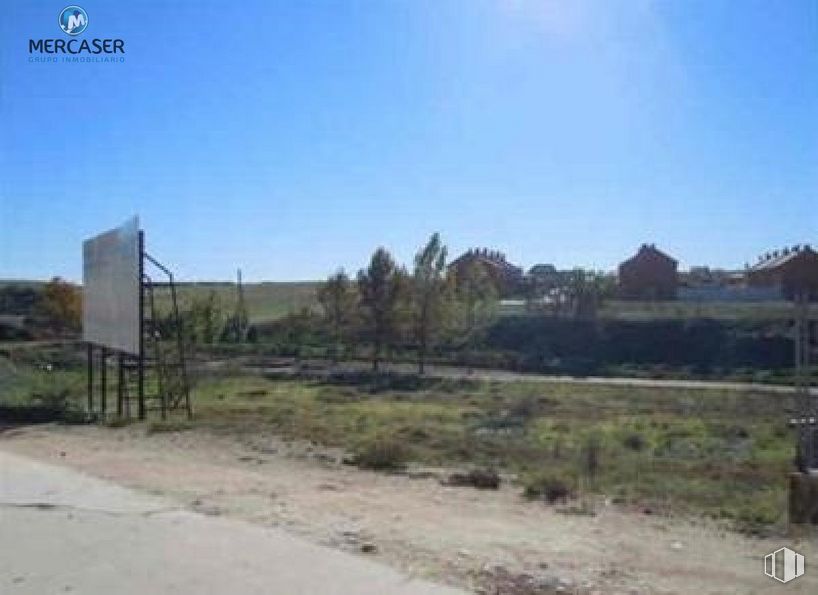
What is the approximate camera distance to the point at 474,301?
223 feet

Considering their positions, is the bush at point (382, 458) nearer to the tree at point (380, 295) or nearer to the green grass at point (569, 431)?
the green grass at point (569, 431)

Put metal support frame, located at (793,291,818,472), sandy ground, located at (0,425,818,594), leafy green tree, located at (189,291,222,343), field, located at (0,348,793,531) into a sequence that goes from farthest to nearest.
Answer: leafy green tree, located at (189,291,222,343), field, located at (0,348,793,531), metal support frame, located at (793,291,818,472), sandy ground, located at (0,425,818,594)

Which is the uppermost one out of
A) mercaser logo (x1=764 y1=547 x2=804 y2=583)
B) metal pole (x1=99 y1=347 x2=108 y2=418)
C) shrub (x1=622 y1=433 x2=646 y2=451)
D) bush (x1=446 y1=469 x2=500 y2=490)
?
metal pole (x1=99 y1=347 x2=108 y2=418)

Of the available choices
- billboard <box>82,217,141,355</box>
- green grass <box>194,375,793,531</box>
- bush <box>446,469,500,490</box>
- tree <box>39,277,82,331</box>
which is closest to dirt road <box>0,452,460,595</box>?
bush <box>446,469,500,490</box>

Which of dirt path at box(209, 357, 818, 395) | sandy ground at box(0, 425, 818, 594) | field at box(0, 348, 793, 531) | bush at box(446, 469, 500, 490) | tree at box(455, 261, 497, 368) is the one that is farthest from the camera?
tree at box(455, 261, 497, 368)

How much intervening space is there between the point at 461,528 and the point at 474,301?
2339 inches

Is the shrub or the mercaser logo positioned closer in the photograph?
the mercaser logo

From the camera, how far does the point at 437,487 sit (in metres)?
11.3

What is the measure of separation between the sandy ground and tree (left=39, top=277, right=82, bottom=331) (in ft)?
206

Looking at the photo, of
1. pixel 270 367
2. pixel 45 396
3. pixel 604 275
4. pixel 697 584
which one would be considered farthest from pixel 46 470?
pixel 604 275

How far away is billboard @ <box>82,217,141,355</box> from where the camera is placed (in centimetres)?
2091

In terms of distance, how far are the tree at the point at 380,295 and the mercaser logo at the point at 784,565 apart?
5472 centimetres

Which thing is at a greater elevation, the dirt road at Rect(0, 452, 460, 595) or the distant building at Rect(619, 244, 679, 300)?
the distant building at Rect(619, 244, 679, 300)

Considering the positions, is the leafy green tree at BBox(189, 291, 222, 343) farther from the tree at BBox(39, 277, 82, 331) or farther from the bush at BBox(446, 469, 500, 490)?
the bush at BBox(446, 469, 500, 490)
